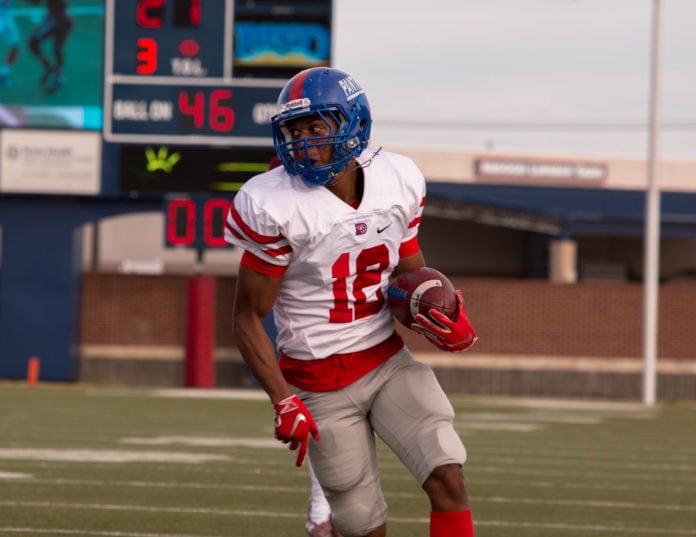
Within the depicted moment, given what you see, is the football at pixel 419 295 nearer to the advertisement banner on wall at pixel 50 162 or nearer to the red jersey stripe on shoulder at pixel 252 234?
the red jersey stripe on shoulder at pixel 252 234

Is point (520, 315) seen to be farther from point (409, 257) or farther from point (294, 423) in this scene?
point (294, 423)

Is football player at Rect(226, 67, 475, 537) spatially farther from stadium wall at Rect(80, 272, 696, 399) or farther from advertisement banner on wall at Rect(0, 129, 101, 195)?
stadium wall at Rect(80, 272, 696, 399)

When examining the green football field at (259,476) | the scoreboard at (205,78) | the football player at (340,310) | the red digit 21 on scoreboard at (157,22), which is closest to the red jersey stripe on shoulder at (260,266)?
the football player at (340,310)

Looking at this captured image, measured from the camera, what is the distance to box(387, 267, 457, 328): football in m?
5.20

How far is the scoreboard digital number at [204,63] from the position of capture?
2078cm

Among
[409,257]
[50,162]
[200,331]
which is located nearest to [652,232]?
[200,331]

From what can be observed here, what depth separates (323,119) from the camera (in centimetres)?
511

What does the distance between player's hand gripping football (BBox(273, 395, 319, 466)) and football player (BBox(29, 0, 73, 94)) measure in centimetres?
1839

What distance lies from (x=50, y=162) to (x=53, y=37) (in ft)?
6.16

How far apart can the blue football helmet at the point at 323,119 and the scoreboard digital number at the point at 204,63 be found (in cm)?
1550

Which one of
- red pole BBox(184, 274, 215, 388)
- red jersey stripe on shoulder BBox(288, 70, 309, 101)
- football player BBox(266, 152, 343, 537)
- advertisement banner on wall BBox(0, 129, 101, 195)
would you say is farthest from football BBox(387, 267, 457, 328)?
advertisement banner on wall BBox(0, 129, 101, 195)

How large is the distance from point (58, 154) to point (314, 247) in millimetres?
18781

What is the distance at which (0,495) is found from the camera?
8.98 metres

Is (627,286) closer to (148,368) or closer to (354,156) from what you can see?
(148,368)
